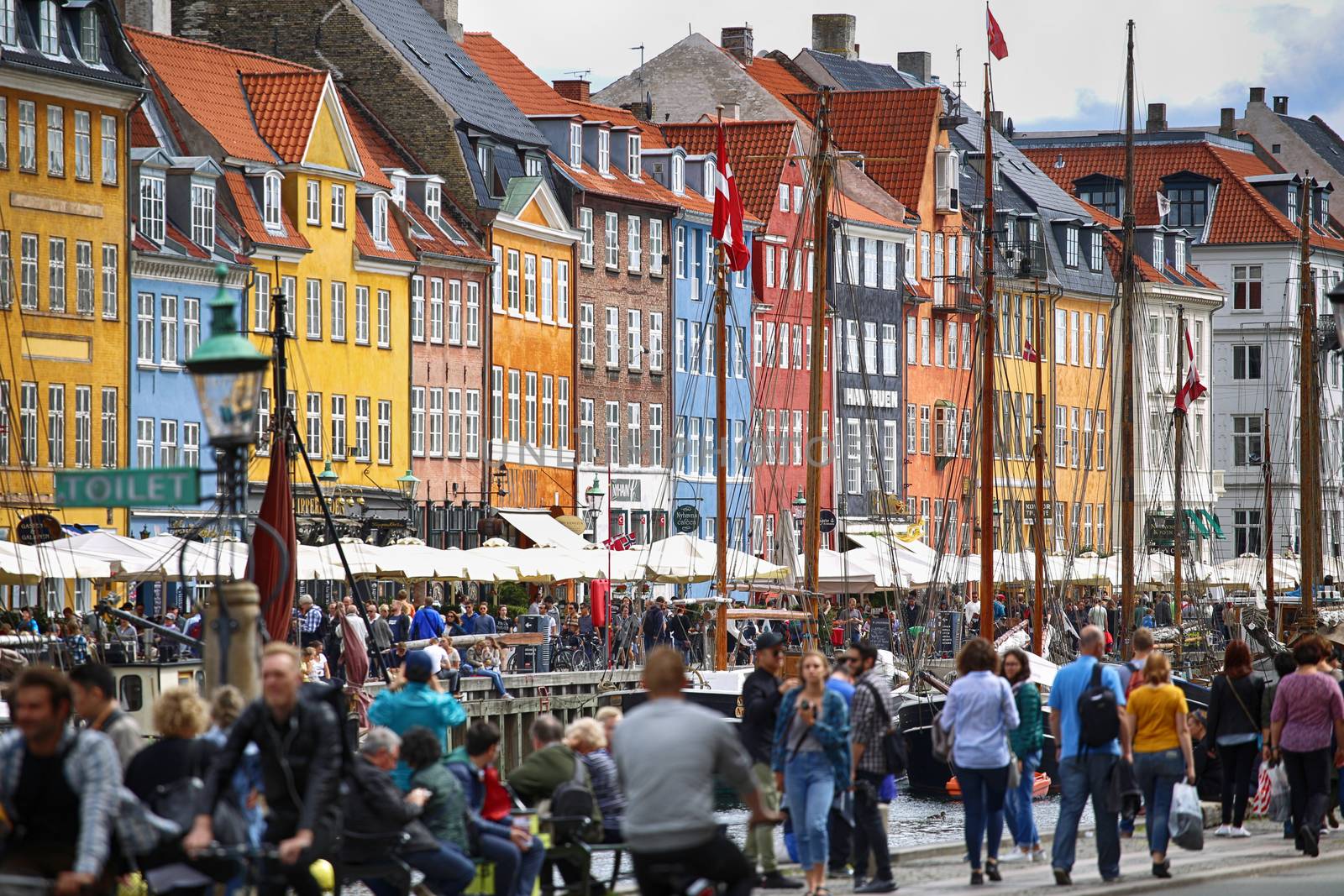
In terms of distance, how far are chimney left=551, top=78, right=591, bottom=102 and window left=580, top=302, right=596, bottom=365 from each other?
11783 mm

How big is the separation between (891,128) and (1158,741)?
2778 inches

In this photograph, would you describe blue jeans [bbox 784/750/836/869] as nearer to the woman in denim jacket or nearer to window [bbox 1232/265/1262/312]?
the woman in denim jacket

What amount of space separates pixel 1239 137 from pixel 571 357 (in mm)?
49079

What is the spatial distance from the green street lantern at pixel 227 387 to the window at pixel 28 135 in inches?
1579

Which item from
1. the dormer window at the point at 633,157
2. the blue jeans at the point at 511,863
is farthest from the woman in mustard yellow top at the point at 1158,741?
the dormer window at the point at 633,157

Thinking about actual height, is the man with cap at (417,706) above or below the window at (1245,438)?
below

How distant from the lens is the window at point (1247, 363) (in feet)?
346

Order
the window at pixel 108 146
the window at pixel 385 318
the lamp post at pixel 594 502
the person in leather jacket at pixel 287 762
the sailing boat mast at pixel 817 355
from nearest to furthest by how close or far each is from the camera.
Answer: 1. the person in leather jacket at pixel 287 762
2. the sailing boat mast at pixel 817 355
3. the window at pixel 108 146
4. the lamp post at pixel 594 502
5. the window at pixel 385 318

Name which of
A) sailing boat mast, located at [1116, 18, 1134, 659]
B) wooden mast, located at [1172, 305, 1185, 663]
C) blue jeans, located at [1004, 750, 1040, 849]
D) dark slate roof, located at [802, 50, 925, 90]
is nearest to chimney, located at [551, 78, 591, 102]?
dark slate roof, located at [802, 50, 925, 90]

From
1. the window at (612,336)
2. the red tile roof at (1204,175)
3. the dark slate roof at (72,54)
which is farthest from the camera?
the red tile roof at (1204,175)

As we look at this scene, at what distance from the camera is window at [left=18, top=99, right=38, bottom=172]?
52469mm

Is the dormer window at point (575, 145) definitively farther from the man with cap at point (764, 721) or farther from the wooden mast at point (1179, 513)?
the man with cap at point (764, 721)

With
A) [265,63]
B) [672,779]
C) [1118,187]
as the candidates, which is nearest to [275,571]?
[672,779]

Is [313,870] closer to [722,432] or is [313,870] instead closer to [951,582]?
[722,432]
